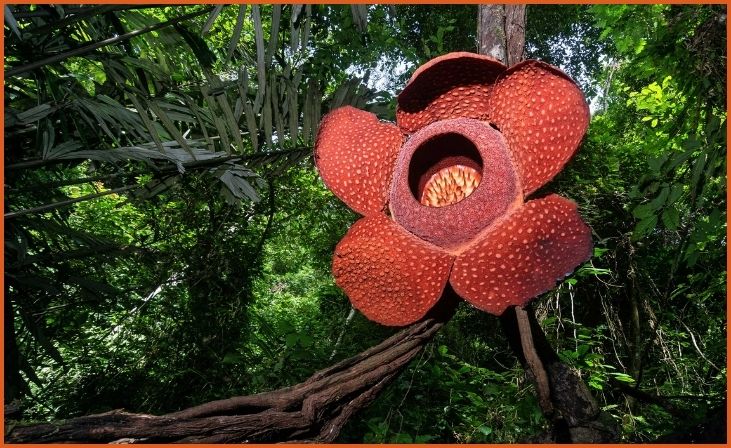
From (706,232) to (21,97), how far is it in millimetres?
1951

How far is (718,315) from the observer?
2.46 meters

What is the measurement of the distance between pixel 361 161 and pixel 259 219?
1817 millimetres

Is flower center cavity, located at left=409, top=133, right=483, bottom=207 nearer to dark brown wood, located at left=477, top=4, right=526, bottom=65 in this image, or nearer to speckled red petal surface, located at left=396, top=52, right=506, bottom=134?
speckled red petal surface, located at left=396, top=52, right=506, bottom=134

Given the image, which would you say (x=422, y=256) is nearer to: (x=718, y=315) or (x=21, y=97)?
(x=21, y=97)

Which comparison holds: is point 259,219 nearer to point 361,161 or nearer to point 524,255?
point 361,161

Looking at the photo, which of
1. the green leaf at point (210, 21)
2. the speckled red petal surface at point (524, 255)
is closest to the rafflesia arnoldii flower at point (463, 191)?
the speckled red petal surface at point (524, 255)

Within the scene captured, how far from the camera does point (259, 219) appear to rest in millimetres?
2584

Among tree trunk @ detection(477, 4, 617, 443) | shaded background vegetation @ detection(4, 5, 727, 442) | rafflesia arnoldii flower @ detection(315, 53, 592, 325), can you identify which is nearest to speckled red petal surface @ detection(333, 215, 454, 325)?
rafflesia arnoldii flower @ detection(315, 53, 592, 325)

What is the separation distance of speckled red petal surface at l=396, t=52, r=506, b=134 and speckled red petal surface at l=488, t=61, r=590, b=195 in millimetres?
33

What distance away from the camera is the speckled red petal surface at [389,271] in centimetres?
72

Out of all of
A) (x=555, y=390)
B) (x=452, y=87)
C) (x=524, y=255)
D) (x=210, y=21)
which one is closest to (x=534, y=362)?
(x=555, y=390)

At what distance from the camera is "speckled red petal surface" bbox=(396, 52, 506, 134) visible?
30.3 inches

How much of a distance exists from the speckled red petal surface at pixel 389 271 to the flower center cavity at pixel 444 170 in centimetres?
8

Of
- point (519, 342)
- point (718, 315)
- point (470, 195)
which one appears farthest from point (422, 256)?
point (718, 315)
